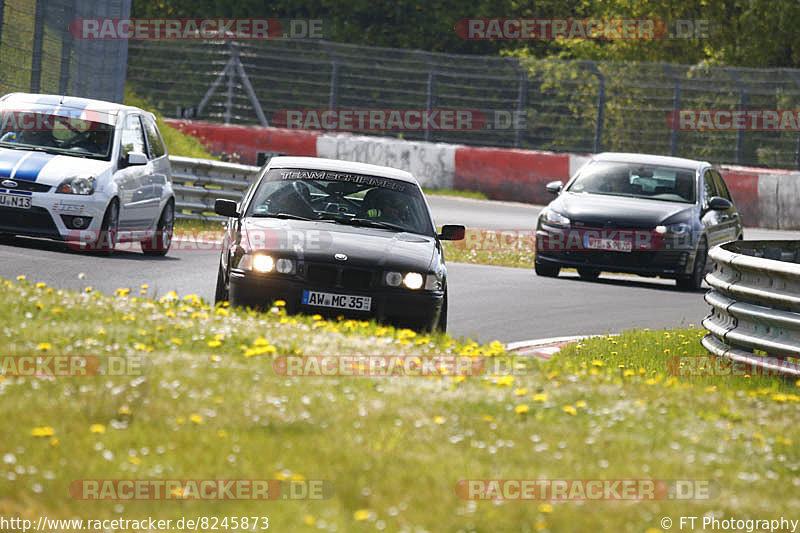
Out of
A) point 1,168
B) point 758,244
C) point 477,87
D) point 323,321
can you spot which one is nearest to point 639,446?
point 323,321

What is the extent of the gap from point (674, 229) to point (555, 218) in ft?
4.90

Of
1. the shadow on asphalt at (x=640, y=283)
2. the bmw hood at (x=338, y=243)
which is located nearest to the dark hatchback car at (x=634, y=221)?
the shadow on asphalt at (x=640, y=283)

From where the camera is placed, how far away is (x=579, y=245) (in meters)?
17.9

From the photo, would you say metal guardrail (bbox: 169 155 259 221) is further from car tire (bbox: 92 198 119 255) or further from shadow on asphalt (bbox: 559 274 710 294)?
car tire (bbox: 92 198 119 255)

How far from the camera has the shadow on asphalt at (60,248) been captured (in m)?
16.0

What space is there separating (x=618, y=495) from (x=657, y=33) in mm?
37948

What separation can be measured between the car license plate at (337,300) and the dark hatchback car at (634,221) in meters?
8.01

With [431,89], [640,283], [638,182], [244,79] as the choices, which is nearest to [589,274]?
[640,283]

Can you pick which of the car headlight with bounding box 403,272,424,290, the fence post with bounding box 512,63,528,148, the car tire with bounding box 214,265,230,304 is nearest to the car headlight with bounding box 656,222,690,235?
the car headlight with bounding box 403,272,424,290

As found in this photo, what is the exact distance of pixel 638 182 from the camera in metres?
19.3

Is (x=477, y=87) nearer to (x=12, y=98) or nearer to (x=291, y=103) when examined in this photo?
(x=291, y=103)

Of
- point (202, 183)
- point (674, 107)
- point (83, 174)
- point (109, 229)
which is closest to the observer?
point (83, 174)

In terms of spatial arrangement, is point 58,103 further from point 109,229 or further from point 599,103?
point 599,103

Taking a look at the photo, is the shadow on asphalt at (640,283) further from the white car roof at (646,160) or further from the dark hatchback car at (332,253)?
the dark hatchback car at (332,253)
